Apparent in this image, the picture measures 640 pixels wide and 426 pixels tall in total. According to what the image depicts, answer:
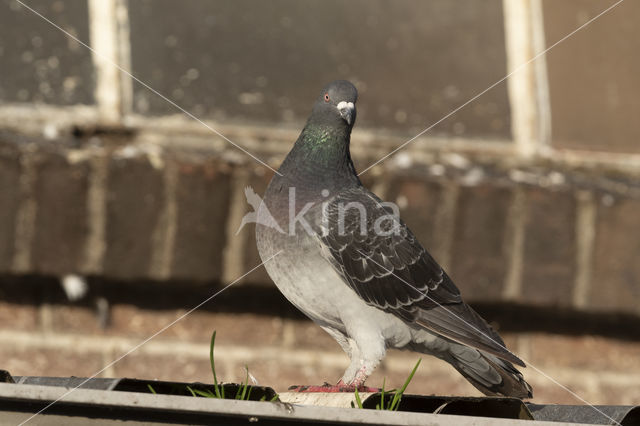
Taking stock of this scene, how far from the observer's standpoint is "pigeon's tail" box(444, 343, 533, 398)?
2451 millimetres

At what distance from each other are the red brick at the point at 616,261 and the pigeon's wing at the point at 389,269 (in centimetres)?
89

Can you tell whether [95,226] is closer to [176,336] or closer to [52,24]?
[176,336]

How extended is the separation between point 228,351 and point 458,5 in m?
1.78

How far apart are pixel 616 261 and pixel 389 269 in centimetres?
116

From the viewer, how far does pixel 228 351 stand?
3.12 metres

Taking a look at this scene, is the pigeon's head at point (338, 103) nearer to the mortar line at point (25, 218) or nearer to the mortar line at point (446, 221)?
the mortar line at point (446, 221)

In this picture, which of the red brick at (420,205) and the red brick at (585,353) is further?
the red brick at (585,353)

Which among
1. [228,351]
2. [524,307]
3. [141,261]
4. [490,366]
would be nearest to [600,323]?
[524,307]

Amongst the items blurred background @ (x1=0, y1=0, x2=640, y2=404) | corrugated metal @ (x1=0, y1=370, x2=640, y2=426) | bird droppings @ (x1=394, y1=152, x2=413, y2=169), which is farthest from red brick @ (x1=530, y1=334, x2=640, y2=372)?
corrugated metal @ (x1=0, y1=370, x2=640, y2=426)

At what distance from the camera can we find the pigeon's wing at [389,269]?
2262 millimetres

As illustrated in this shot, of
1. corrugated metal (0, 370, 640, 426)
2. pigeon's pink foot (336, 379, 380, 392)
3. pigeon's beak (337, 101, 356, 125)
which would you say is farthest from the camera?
pigeon's beak (337, 101, 356, 125)

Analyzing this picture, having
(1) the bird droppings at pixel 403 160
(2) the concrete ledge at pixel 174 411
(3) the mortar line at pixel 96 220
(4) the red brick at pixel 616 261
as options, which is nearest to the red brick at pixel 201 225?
(3) the mortar line at pixel 96 220
